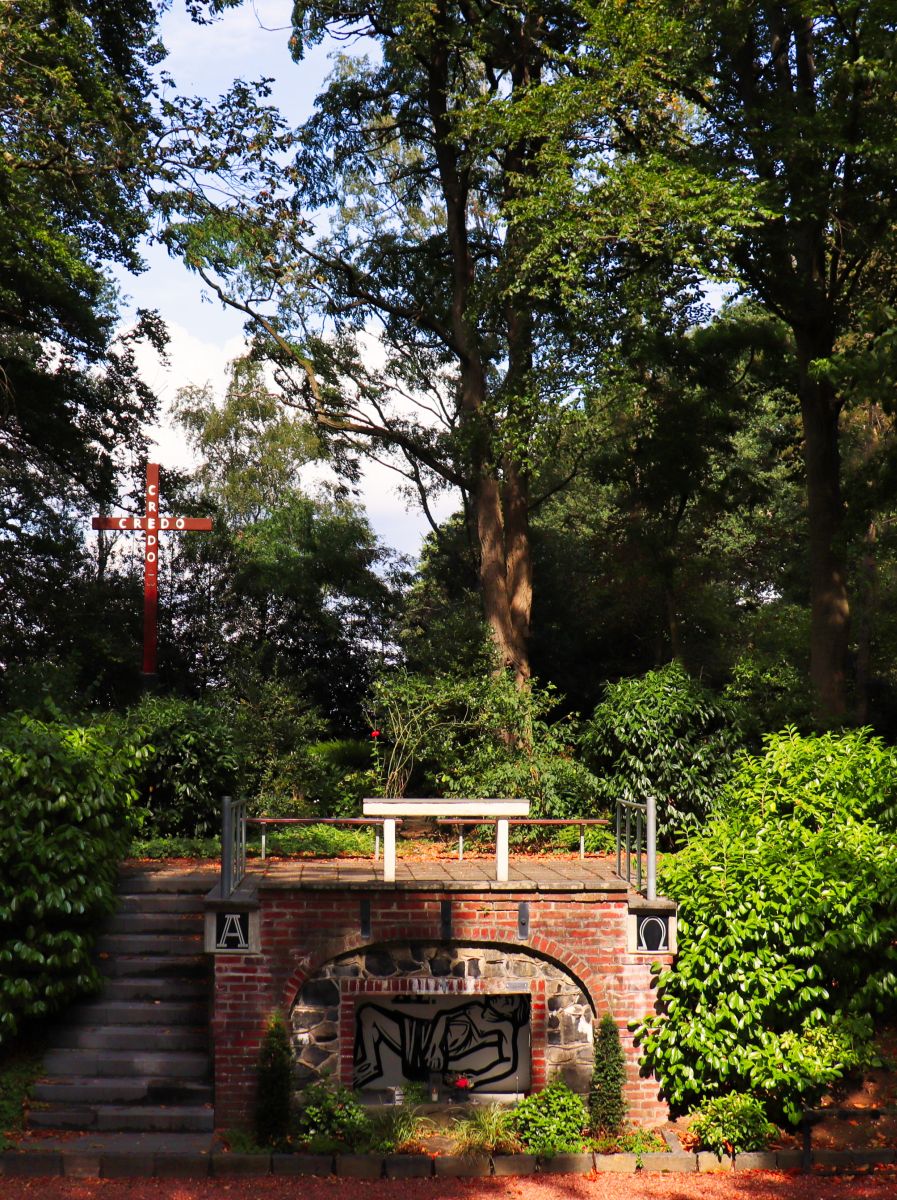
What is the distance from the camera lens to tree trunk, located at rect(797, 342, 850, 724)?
1508 centimetres

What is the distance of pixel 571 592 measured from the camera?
21.3 metres

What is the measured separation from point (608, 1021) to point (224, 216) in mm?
11238

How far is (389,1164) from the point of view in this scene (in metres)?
8.59

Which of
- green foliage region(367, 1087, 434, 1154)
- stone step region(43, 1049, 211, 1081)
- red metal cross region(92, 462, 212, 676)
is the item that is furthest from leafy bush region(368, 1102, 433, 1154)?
red metal cross region(92, 462, 212, 676)

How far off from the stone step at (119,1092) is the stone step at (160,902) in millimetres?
1655

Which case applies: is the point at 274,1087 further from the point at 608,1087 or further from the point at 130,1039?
the point at 608,1087

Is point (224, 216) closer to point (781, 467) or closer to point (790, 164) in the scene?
point (790, 164)

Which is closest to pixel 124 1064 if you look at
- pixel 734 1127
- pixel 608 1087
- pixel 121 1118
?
pixel 121 1118

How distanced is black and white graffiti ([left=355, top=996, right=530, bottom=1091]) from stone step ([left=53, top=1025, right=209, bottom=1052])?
1383 mm

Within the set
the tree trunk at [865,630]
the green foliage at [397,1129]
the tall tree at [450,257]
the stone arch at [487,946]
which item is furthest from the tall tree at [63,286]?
the tree trunk at [865,630]

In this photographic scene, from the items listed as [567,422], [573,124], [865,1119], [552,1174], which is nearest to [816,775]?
[865,1119]

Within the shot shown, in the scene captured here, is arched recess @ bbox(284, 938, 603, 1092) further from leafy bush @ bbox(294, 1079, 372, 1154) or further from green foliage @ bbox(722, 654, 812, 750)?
green foliage @ bbox(722, 654, 812, 750)

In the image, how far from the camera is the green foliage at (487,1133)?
883 cm

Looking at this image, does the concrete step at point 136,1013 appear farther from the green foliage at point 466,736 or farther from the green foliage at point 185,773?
the green foliage at point 466,736
